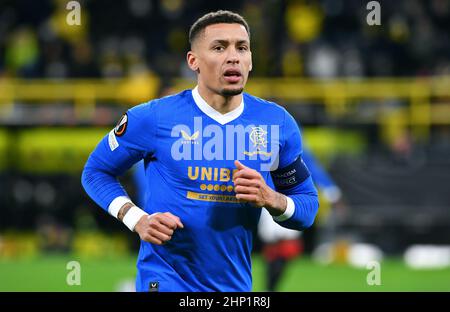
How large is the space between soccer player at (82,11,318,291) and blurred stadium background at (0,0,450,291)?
253 inches

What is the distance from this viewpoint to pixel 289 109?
17.4 metres

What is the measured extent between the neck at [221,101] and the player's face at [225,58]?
0.03 metres

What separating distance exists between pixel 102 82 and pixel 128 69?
97 centimetres

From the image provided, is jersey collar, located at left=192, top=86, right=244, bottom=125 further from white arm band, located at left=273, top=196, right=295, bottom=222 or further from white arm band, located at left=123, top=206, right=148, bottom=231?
white arm band, located at left=123, top=206, right=148, bottom=231

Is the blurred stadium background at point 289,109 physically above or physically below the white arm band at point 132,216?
above

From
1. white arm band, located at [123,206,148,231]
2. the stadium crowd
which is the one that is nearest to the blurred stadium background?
the stadium crowd

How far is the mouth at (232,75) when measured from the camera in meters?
5.59

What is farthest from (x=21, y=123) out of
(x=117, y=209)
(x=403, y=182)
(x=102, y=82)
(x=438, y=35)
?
(x=117, y=209)

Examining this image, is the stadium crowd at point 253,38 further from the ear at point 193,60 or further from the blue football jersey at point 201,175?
the blue football jersey at point 201,175

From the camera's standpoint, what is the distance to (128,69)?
20.4 metres

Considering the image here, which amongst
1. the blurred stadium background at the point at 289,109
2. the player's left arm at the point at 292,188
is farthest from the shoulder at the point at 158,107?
the blurred stadium background at the point at 289,109

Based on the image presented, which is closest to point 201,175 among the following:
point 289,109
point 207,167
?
point 207,167

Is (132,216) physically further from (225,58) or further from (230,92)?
(225,58)

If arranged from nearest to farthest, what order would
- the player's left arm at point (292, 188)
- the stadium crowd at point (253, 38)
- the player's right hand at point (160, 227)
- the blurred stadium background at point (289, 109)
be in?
the player's right hand at point (160, 227) → the player's left arm at point (292, 188) → the blurred stadium background at point (289, 109) → the stadium crowd at point (253, 38)
